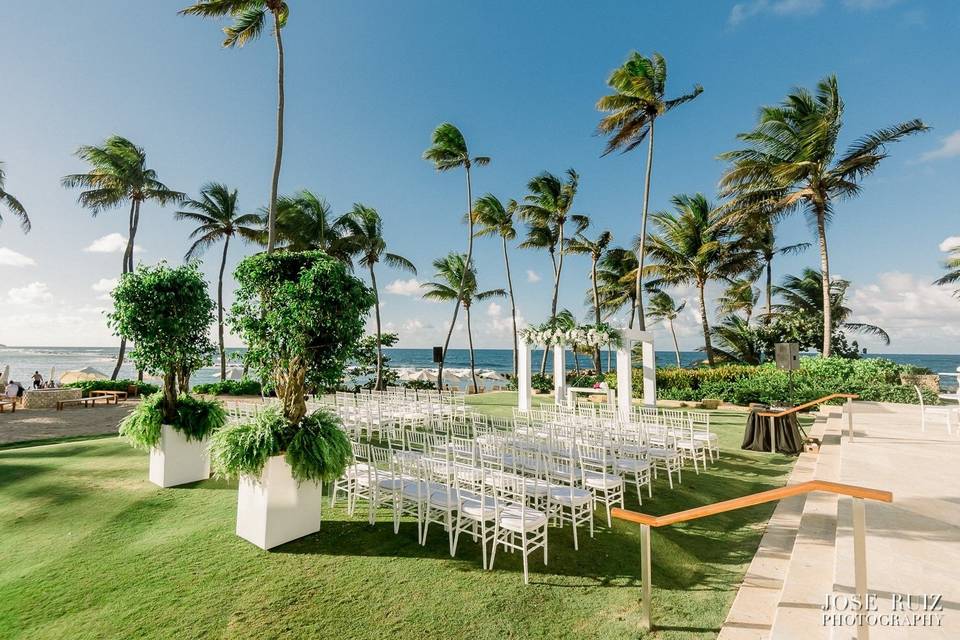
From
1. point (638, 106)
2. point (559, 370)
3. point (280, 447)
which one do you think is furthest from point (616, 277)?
point (280, 447)

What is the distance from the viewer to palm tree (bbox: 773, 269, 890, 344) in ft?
77.6

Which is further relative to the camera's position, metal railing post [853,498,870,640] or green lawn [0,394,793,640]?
green lawn [0,394,793,640]

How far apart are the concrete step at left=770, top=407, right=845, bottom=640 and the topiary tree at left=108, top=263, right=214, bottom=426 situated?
7.57m

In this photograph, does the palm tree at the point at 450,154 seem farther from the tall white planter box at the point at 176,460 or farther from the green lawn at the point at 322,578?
the green lawn at the point at 322,578

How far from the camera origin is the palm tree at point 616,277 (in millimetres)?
26016

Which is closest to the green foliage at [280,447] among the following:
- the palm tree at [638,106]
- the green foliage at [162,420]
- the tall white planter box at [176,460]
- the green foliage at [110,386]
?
the green foliage at [162,420]

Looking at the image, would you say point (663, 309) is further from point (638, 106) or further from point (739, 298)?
point (638, 106)

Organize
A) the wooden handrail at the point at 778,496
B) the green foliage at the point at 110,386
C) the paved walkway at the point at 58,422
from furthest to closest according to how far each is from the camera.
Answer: the green foliage at the point at 110,386 < the paved walkway at the point at 58,422 < the wooden handrail at the point at 778,496

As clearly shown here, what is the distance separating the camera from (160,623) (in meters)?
3.13

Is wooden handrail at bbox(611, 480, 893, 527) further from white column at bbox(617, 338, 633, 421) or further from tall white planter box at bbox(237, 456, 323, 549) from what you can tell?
white column at bbox(617, 338, 633, 421)

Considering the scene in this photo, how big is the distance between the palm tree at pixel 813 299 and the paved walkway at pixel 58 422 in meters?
29.5

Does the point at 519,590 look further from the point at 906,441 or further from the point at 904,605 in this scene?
the point at 906,441

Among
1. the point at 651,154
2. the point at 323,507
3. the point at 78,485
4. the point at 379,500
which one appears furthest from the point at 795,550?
the point at 651,154

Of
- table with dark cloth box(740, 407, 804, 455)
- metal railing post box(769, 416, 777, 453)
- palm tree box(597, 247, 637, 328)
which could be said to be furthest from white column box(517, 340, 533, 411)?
palm tree box(597, 247, 637, 328)
